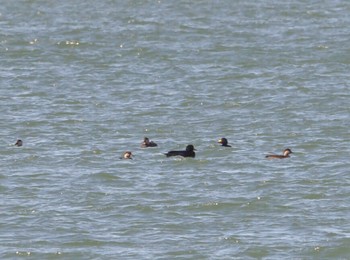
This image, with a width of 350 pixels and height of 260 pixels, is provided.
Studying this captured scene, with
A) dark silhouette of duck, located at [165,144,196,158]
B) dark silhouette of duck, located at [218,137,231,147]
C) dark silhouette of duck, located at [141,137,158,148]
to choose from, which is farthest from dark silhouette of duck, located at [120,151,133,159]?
dark silhouette of duck, located at [218,137,231,147]

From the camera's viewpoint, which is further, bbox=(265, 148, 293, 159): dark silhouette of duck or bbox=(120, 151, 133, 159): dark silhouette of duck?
bbox=(120, 151, 133, 159): dark silhouette of duck

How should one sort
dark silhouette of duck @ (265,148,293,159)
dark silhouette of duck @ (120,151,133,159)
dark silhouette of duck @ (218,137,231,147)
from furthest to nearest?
dark silhouette of duck @ (218,137,231,147) < dark silhouette of duck @ (120,151,133,159) < dark silhouette of duck @ (265,148,293,159)

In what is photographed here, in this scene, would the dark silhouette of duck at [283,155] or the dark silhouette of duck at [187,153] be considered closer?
the dark silhouette of duck at [283,155]

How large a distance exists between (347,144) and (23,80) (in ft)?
37.1

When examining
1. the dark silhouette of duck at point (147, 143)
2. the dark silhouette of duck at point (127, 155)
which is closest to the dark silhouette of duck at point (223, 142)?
the dark silhouette of duck at point (147, 143)

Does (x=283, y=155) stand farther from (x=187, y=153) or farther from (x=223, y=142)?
(x=187, y=153)

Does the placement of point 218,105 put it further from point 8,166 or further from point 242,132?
point 8,166

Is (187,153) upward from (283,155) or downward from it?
upward

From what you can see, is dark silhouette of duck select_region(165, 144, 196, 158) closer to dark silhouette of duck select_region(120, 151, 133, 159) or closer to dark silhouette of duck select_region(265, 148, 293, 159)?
dark silhouette of duck select_region(120, 151, 133, 159)

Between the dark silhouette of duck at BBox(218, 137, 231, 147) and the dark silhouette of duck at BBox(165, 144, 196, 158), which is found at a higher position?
the dark silhouette of duck at BBox(165, 144, 196, 158)

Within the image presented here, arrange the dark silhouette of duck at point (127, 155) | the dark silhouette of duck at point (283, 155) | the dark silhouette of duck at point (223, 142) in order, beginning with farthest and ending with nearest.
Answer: the dark silhouette of duck at point (223, 142)
the dark silhouette of duck at point (127, 155)
the dark silhouette of duck at point (283, 155)

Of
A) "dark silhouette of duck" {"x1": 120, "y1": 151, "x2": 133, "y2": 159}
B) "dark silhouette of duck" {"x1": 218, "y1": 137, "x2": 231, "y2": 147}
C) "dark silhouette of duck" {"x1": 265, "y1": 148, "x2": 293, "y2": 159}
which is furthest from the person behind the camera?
"dark silhouette of duck" {"x1": 218, "y1": 137, "x2": 231, "y2": 147}

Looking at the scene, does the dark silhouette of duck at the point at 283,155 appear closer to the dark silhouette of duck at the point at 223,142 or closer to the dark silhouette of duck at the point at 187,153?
the dark silhouette of duck at the point at 223,142

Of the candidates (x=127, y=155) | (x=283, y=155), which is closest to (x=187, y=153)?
(x=127, y=155)
